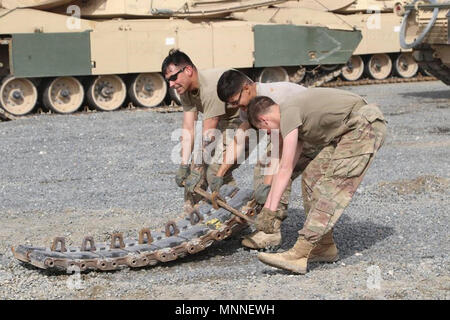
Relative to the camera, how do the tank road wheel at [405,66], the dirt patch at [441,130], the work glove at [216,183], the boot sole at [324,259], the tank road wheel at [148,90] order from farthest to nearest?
1. the tank road wheel at [405,66]
2. the tank road wheel at [148,90]
3. the dirt patch at [441,130]
4. the work glove at [216,183]
5. the boot sole at [324,259]

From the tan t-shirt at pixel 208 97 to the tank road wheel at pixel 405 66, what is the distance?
18.1 m

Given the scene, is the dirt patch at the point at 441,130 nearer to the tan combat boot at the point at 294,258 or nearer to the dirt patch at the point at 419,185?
the dirt patch at the point at 419,185

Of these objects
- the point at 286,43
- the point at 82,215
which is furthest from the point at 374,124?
the point at 286,43

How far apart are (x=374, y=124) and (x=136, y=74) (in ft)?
44.6

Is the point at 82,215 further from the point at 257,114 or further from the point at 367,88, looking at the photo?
the point at 367,88

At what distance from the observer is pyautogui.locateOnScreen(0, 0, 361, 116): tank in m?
17.9

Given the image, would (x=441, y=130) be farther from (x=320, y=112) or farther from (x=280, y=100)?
(x=320, y=112)

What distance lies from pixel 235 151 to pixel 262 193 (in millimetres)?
595

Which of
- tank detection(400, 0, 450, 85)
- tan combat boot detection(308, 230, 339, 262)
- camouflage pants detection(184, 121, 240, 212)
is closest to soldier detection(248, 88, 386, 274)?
tan combat boot detection(308, 230, 339, 262)

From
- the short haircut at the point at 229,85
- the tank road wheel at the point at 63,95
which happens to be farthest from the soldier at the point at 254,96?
the tank road wheel at the point at 63,95

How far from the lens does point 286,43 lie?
814 inches

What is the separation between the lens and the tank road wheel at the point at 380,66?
24.2m

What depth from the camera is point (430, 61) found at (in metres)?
19.3

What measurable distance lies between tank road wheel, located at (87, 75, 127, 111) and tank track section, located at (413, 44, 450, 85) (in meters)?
6.60
